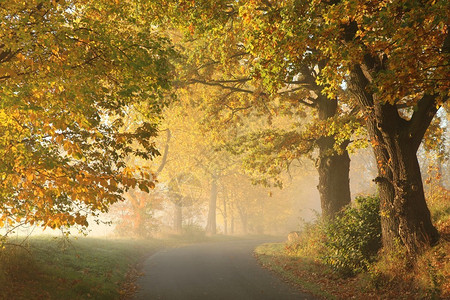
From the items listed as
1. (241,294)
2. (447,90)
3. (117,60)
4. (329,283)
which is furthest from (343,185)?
(117,60)

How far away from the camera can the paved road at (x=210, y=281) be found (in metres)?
10.9

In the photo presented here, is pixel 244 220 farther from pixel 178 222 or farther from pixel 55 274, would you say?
pixel 55 274

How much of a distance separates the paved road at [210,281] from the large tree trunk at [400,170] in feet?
10.9

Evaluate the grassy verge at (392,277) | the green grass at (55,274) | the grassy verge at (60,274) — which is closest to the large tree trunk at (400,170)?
the grassy verge at (392,277)

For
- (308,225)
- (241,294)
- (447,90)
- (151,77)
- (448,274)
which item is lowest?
(241,294)

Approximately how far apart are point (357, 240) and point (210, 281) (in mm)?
5458

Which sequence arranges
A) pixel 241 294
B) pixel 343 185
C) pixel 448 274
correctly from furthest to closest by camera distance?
pixel 343 185
pixel 241 294
pixel 448 274

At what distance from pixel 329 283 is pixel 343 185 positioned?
19.0ft

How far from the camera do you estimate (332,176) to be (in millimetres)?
16297

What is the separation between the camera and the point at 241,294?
432 inches

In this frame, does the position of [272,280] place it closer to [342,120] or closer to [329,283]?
[329,283]

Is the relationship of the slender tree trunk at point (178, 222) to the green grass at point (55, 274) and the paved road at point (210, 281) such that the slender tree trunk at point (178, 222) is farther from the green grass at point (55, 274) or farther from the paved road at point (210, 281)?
the green grass at point (55, 274)

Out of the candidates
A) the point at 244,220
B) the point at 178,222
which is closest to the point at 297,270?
the point at 178,222

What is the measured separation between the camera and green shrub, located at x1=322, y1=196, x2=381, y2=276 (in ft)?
37.6
